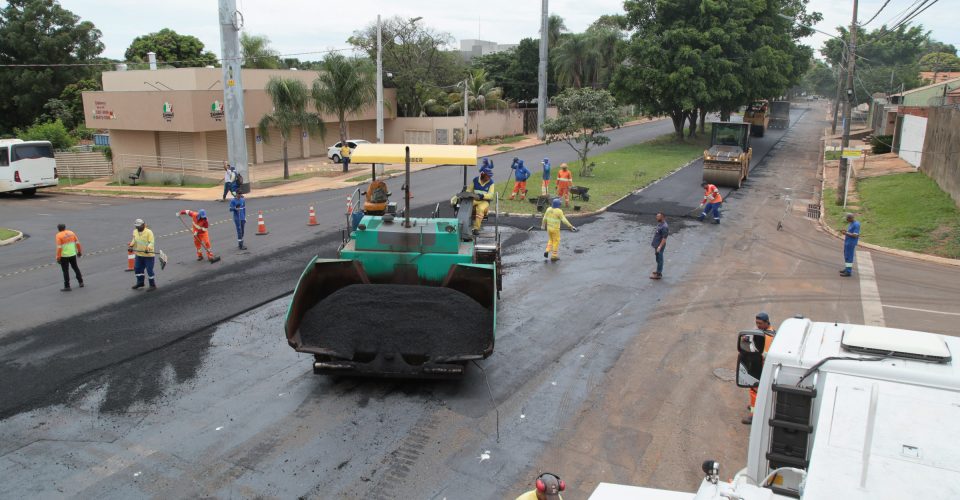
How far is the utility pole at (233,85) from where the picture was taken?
2689 centimetres

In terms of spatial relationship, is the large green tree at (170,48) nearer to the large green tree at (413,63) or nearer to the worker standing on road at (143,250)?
the large green tree at (413,63)

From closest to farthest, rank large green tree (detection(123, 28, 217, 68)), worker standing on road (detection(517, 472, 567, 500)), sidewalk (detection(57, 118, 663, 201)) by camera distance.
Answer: worker standing on road (detection(517, 472, 567, 500)), sidewalk (detection(57, 118, 663, 201)), large green tree (detection(123, 28, 217, 68))

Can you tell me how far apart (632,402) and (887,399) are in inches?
174

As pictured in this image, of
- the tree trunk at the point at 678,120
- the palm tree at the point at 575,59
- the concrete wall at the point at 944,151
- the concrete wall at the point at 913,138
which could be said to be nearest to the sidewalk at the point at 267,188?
the tree trunk at the point at 678,120

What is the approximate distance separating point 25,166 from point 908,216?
32.7 m

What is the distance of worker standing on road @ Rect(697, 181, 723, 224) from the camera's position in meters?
19.2

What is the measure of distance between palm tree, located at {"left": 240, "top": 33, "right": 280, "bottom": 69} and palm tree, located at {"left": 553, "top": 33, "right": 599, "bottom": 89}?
82.9 ft

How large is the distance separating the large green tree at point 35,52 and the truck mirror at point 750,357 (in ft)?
164

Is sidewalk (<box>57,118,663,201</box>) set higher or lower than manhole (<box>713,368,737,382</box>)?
higher

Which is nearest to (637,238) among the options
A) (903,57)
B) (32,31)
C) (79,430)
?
(79,430)

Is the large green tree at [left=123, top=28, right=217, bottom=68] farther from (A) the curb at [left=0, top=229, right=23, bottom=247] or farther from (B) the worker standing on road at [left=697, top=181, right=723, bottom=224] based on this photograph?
(B) the worker standing on road at [left=697, top=181, right=723, bottom=224]

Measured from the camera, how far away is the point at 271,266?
48.8 feet

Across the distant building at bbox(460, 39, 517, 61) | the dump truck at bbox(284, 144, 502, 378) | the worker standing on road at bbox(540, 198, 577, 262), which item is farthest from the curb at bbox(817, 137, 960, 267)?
the distant building at bbox(460, 39, 517, 61)

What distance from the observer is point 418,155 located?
35.1ft
